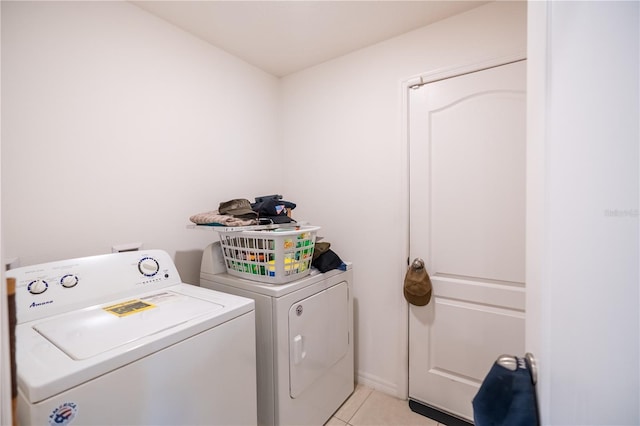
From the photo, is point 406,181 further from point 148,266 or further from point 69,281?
point 69,281

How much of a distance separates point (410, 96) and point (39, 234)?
2.14 m

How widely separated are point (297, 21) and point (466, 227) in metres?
1.63

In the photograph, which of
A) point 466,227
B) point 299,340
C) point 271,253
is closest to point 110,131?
point 271,253

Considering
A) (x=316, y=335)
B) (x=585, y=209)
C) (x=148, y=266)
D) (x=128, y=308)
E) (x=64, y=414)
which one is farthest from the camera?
(x=316, y=335)

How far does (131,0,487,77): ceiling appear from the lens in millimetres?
1629

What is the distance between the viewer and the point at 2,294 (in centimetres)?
43

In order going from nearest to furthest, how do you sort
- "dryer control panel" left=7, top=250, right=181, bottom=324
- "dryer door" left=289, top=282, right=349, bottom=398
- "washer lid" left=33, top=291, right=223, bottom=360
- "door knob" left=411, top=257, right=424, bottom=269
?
"washer lid" left=33, top=291, right=223, bottom=360 < "dryer control panel" left=7, top=250, right=181, bottom=324 < "dryer door" left=289, top=282, right=349, bottom=398 < "door knob" left=411, top=257, right=424, bottom=269

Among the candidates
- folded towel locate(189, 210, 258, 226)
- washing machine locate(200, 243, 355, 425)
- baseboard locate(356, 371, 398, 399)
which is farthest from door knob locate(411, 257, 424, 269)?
folded towel locate(189, 210, 258, 226)

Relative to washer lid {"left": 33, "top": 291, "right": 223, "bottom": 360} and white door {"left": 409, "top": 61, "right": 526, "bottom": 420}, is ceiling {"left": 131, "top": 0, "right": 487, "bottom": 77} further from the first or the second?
washer lid {"left": 33, "top": 291, "right": 223, "bottom": 360}

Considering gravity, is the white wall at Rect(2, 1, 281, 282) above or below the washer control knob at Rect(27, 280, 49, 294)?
above

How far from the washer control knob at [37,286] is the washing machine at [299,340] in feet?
2.39

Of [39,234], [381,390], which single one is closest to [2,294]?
[39,234]

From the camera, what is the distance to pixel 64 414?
2.31 feet

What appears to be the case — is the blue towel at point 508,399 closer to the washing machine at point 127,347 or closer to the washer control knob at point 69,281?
the washing machine at point 127,347
